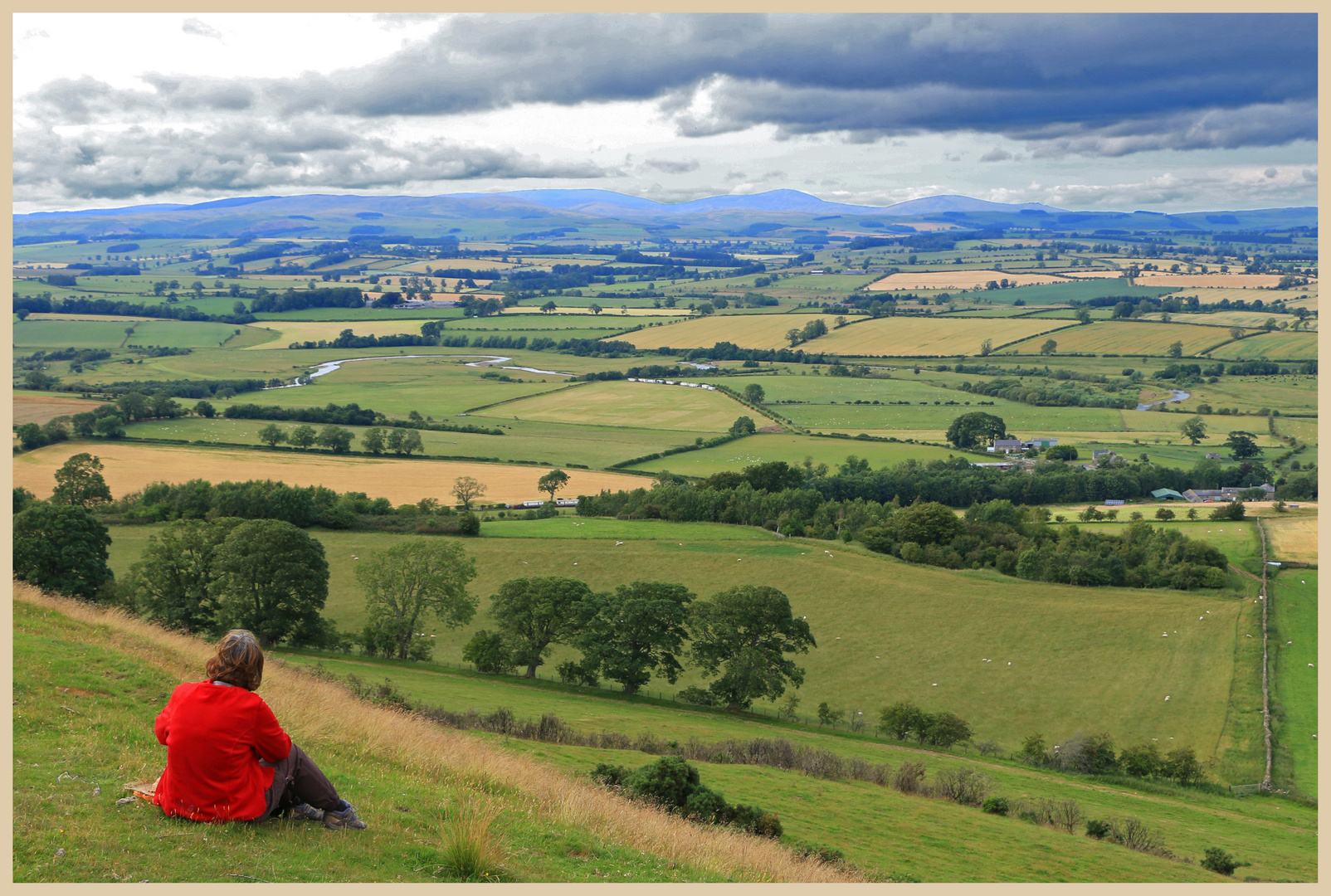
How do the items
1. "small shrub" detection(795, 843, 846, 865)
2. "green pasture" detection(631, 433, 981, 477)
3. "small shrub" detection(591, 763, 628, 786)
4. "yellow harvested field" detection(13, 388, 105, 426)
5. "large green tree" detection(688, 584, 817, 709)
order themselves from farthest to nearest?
1. "yellow harvested field" detection(13, 388, 105, 426)
2. "green pasture" detection(631, 433, 981, 477)
3. "large green tree" detection(688, 584, 817, 709)
4. "small shrub" detection(591, 763, 628, 786)
5. "small shrub" detection(795, 843, 846, 865)

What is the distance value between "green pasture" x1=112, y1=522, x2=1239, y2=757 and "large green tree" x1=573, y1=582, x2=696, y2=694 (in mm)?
2652

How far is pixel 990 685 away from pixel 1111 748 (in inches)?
396

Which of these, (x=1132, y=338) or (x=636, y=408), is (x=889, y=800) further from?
(x=1132, y=338)

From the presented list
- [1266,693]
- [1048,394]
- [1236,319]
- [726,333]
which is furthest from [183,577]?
[1236,319]

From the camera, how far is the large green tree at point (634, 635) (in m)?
40.1

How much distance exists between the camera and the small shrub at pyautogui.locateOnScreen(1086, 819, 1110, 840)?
78.0 ft

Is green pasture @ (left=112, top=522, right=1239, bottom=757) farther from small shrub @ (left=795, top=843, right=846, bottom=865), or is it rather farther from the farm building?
the farm building

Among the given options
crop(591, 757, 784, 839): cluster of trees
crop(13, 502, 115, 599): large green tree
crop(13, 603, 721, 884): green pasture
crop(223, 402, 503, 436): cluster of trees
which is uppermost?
crop(13, 603, 721, 884): green pasture

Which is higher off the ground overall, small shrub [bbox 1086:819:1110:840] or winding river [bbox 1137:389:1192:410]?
A: winding river [bbox 1137:389:1192:410]

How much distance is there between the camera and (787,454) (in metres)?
94.6

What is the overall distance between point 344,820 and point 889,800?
17245mm

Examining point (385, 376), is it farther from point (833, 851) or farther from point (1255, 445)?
point (833, 851)

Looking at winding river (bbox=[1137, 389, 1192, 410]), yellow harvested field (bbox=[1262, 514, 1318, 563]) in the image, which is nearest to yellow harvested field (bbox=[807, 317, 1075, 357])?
winding river (bbox=[1137, 389, 1192, 410])

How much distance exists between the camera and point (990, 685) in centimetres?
4462
